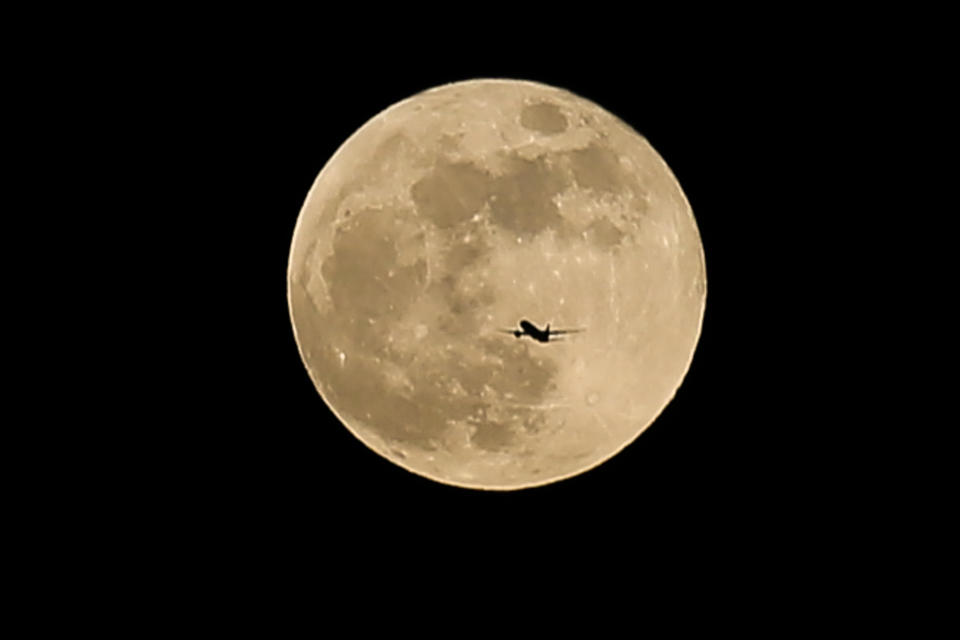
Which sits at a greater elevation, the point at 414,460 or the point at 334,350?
the point at 334,350

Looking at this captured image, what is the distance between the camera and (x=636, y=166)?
5156 millimetres

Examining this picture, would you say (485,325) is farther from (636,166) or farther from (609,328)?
(636,166)

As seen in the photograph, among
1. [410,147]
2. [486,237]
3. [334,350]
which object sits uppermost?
[410,147]

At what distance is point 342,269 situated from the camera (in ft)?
16.5

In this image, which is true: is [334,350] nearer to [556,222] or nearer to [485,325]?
[485,325]

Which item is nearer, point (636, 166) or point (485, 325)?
point (485, 325)

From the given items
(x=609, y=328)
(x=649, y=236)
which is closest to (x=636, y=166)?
(x=649, y=236)

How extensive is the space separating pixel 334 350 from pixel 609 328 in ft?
3.54

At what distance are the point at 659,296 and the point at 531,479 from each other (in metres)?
0.95

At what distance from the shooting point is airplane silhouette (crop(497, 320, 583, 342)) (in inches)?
189

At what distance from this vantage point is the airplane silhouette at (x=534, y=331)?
480 centimetres

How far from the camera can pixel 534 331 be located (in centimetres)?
481

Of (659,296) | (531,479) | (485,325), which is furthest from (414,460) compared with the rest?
(659,296)

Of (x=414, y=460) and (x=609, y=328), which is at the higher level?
(x=609, y=328)
